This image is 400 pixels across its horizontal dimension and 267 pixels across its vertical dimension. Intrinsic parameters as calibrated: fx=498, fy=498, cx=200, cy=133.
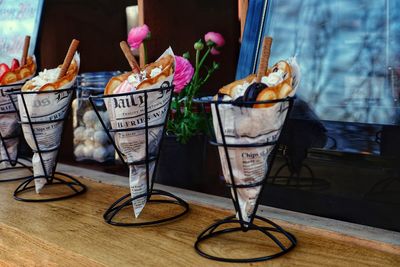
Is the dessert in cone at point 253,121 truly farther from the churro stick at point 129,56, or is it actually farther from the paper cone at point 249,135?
the churro stick at point 129,56

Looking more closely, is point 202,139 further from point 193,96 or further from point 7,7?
point 7,7

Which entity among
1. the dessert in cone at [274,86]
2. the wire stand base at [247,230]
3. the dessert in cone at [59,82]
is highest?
the dessert in cone at [274,86]

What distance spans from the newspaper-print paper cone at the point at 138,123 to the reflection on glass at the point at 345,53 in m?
0.26

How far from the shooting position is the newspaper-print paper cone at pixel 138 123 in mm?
815

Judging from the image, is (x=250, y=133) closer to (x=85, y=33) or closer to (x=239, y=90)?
(x=239, y=90)

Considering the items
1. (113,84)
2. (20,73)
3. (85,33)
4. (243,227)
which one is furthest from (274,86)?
(85,33)

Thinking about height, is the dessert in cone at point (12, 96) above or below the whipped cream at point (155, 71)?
below

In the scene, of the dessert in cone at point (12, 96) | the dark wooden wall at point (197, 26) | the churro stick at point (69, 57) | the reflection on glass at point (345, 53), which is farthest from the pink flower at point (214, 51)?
the dessert in cone at point (12, 96)

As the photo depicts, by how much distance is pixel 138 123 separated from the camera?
831mm

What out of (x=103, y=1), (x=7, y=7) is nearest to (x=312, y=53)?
(x=103, y=1)

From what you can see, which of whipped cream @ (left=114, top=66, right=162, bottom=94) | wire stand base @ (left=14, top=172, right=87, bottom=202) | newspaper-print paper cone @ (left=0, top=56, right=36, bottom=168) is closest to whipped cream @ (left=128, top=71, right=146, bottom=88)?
whipped cream @ (left=114, top=66, right=162, bottom=94)

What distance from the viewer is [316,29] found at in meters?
0.94

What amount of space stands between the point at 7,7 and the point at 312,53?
125cm

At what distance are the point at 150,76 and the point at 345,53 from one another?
0.36 meters
